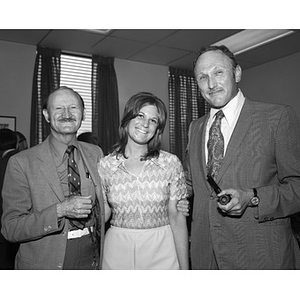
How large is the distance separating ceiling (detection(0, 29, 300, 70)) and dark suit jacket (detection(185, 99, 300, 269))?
10.5 ft

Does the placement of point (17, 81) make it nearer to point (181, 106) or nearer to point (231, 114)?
point (181, 106)

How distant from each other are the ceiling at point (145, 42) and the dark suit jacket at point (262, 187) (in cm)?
321

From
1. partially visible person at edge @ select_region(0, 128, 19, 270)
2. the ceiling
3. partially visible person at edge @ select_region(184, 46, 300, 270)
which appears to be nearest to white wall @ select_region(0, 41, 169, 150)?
the ceiling

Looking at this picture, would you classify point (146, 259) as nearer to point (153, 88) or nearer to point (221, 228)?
point (221, 228)

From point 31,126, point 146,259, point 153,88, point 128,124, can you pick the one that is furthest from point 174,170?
point 153,88

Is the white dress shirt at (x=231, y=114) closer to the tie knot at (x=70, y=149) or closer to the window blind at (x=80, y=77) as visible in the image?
the tie knot at (x=70, y=149)

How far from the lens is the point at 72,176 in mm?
1931

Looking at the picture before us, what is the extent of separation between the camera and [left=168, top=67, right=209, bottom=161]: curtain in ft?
21.1

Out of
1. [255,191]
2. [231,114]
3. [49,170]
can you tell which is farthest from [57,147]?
[255,191]

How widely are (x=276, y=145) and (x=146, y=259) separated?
0.95m

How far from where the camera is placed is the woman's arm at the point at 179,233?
1.98 metres

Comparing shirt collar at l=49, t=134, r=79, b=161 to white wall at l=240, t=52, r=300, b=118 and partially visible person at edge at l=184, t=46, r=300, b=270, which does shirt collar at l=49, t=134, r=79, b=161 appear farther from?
white wall at l=240, t=52, r=300, b=118

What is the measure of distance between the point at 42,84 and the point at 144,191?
3808mm

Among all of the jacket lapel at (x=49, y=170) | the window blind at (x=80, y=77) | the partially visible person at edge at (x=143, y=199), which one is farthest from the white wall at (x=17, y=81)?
the partially visible person at edge at (x=143, y=199)
